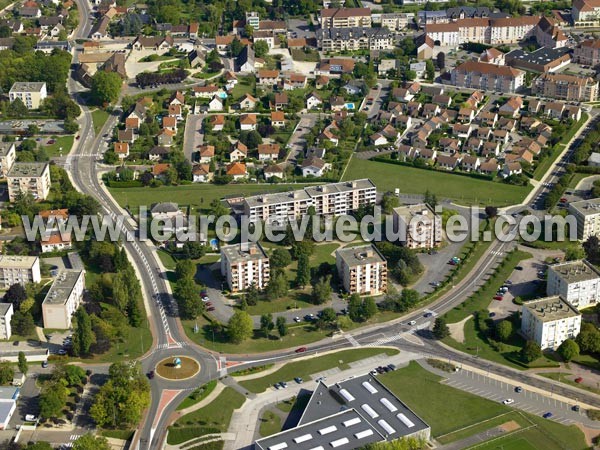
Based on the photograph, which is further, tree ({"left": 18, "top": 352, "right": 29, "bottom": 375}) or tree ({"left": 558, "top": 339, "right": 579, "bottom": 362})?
tree ({"left": 558, "top": 339, "right": 579, "bottom": 362})

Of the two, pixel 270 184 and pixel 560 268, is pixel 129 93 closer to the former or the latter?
pixel 270 184

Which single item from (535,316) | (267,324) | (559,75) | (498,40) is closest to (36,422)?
(267,324)

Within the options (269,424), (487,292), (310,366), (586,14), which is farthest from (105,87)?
(586,14)

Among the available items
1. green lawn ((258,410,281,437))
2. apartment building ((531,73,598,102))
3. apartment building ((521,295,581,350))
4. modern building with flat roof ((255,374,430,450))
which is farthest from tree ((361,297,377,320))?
apartment building ((531,73,598,102))

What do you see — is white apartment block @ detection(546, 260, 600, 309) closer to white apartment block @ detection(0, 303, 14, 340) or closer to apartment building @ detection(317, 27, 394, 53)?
white apartment block @ detection(0, 303, 14, 340)

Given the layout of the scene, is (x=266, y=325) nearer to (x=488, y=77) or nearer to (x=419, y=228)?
(x=419, y=228)

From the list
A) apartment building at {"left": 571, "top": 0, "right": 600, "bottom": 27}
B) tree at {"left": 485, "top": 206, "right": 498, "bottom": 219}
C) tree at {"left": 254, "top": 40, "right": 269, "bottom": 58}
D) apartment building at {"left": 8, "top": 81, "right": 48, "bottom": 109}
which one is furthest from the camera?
apartment building at {"left": 571, "top": 0, "right": 600, "bottom": 27}

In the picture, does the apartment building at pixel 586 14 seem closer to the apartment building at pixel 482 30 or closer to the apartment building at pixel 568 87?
the apartment building at pixel 482 30
